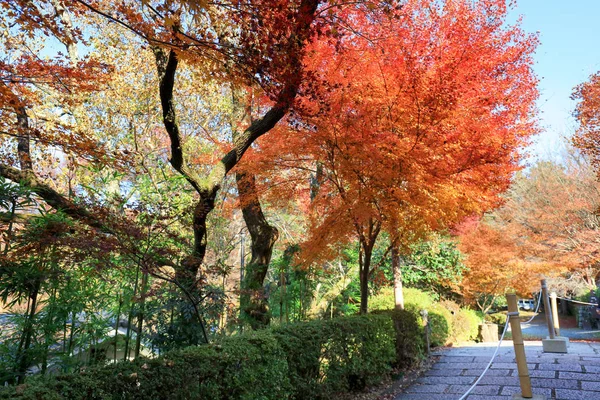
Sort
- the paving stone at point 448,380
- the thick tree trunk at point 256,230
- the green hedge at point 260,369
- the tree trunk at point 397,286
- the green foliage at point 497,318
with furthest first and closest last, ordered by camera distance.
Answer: the green foliage at point 497,318, the tree trunk at point 397,286, the thick tree trunk at point 256,230, the paving stone at point 448,380, the green hedge at point 260,369

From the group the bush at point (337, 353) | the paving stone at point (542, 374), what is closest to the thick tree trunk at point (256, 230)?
the bush at point (337, 353)

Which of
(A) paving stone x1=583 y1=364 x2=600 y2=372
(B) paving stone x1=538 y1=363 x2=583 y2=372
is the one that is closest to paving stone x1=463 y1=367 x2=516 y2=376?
(B) paving stone x1=538 y1=363 x2=583 y2=372

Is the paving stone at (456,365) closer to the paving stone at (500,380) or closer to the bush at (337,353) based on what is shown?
the paving stone at (500,380)

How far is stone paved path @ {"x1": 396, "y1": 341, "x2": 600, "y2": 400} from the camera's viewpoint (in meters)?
4.98

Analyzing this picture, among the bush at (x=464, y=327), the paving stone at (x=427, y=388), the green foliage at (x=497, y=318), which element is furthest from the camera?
the green foliage at (x=497, y=318)

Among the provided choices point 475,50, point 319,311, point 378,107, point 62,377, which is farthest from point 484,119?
point 62,377

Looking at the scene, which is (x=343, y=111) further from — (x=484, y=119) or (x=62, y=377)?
(x=62, y=377)

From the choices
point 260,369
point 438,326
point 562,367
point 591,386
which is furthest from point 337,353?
point 438,326

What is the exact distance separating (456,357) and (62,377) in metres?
7.36

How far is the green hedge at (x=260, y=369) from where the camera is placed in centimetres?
259

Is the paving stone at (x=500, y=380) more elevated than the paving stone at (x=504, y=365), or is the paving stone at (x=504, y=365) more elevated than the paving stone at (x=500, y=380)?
the paving stone at (x=504, y=365)

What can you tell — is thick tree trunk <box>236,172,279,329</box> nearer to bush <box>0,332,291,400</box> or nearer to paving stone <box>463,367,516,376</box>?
paving stone <box>463,367,516,376</box>

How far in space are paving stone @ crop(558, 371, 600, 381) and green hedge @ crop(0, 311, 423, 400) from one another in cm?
221

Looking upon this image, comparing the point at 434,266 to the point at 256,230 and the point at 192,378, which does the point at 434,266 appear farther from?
the point at 192,378
